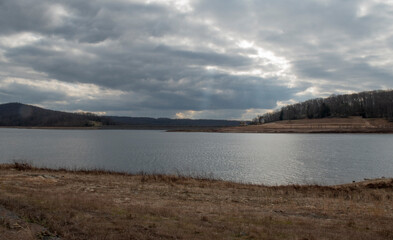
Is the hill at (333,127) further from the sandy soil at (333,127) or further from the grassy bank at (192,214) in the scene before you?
the grassy bank at (192,214)

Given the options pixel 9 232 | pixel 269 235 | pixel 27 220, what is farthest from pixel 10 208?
pixel 269 235

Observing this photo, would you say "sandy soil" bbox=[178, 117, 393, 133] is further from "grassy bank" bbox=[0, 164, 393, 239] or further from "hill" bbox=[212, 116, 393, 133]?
"grassy bank" bbox=[0, 164, 393, 239]

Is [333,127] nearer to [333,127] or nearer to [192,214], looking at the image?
[333,127]

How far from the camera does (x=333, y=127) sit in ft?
463

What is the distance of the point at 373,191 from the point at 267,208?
10.2 metres

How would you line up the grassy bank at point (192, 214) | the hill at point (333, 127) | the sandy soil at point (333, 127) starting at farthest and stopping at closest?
the hill at point (333, 127) → the sandy soil at point (333, 127) → the grassy bank at point (192, 214)

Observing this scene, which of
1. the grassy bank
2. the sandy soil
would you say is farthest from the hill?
the grassy bank

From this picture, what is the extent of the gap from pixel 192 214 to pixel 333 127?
145805mm

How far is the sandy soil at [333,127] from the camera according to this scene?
131750 mm

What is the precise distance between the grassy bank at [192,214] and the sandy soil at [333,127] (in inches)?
5014

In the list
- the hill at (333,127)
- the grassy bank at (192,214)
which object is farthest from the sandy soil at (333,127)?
the grassy bank at (192,214)

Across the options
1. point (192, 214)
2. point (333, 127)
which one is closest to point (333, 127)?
point (333, 127)

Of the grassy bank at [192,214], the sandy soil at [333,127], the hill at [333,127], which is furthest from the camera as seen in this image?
the hill at [333,127]

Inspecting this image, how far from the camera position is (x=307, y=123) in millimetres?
159750
